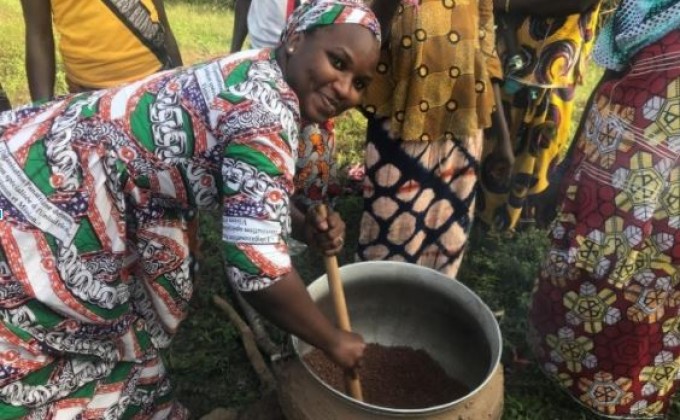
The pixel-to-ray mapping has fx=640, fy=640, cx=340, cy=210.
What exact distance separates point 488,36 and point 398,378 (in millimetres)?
1297

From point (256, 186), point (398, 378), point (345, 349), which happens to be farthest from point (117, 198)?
point (398, 378)

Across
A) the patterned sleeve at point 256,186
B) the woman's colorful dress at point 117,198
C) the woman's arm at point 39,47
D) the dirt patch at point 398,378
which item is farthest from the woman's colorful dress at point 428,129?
the woman's arm at point 39,47

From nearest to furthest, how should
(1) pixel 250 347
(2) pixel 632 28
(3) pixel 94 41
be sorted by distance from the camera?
1. (2) pixel 632 28
2. (3) pixel 94 41
3. (1) pixel 250 347

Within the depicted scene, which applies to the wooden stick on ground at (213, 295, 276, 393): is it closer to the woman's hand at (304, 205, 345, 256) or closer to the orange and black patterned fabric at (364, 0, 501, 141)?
the woman's hand at (304, 205, 345, 256)

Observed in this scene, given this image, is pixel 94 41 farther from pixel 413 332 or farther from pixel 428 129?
pixel 413 332

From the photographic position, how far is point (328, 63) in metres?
1.57

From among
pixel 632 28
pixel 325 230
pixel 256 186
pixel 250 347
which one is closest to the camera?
pixel 256 186

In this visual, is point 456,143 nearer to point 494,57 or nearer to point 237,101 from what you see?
point 494,57

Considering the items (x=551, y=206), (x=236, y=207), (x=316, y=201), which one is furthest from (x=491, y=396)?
(x=551, y=206)

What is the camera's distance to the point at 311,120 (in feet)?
5.52

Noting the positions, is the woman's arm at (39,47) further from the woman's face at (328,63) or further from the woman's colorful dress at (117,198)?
the woman's face at (328,63)

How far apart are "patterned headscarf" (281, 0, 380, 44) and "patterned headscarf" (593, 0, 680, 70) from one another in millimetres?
1037

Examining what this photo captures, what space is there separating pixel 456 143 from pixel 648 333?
107 centimetres

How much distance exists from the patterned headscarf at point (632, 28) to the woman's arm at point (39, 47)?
2.13 meters
